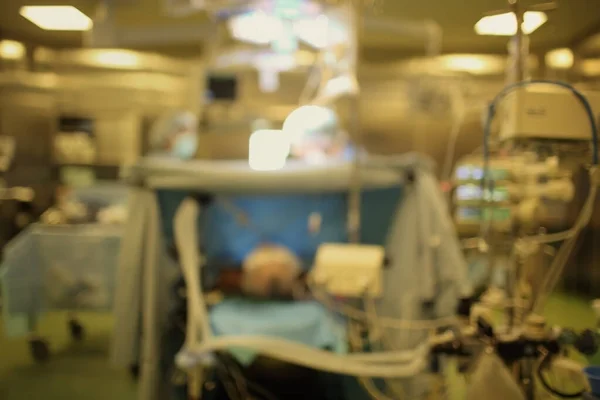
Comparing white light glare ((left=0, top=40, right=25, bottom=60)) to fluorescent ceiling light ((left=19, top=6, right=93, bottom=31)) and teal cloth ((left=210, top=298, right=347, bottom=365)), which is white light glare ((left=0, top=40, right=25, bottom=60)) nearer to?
fluorescent ceiling light ((left=19, top=6, right=93, bottom=31))

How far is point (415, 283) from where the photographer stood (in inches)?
49.1

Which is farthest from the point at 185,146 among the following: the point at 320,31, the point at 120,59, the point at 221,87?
the point at 120,59

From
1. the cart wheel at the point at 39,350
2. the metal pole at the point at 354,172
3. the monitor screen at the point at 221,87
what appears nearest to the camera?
the metal pole at the point at 354,172

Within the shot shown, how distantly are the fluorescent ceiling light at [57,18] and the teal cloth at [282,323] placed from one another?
80cm

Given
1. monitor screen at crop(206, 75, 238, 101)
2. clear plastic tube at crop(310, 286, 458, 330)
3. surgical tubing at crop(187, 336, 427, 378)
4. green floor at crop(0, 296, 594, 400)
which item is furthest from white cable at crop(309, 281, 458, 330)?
monitor screen at crop(206, 75, 238, 101)

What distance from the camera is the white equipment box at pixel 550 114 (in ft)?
2.75

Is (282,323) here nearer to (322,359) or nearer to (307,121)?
(322,359)

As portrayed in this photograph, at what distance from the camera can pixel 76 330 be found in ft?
6.75

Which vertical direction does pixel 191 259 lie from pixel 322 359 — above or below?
above

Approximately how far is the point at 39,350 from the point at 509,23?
1.85 metres

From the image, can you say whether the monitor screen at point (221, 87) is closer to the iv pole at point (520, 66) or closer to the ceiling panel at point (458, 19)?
the ceiling panel at point (458, 19)

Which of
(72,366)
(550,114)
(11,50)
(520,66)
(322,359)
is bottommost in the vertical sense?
(72,366)

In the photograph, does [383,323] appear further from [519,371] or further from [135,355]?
[135,355]

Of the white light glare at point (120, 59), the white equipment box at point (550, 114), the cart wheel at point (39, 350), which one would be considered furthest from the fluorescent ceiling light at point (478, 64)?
the white light glare at point (120, 59)
